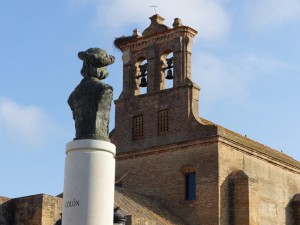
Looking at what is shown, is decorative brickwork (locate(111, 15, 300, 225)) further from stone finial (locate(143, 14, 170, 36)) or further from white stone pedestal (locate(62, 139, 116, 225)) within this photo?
white stone pedestal (locate(62, 139, 116, 225))

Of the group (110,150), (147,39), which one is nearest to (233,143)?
(147,39)

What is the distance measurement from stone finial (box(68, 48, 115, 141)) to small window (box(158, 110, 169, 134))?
1823cm

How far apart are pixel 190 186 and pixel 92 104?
17.9m

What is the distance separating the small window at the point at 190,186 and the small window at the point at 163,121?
2194 mm

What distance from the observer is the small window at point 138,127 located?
29.6m

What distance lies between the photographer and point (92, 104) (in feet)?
33.7

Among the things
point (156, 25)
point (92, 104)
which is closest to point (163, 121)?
point (156, 25)

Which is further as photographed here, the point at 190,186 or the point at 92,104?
the point at 190,186

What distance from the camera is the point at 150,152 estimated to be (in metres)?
28.9

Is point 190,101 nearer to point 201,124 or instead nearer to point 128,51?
point 201,124

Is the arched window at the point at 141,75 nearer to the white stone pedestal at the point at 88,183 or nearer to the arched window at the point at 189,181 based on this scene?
the arched window at the point at 189,181

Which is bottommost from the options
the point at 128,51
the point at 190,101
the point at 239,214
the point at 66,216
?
the point at 66,216

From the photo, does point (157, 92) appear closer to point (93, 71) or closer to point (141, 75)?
point (141, 75)

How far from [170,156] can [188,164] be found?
95 cm
